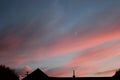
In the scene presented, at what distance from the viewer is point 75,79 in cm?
6950

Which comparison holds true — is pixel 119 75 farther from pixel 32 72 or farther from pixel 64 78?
pixel 32 72

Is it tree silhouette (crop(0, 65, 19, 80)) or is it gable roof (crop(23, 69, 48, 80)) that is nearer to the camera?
tree silhouette (crop(0, 65, 19, 80))

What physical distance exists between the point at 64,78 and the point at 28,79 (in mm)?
10263

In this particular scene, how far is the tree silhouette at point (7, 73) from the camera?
59.0 meters

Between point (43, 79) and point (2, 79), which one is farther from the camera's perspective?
point (43, 79)

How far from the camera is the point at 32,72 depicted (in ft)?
218

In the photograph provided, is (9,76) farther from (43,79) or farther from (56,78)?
(56,78)

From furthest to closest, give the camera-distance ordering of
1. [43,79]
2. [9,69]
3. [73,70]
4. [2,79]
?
[73,70]
[43,79]
[9,69]
[2,79]

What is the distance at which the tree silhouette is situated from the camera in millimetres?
59019

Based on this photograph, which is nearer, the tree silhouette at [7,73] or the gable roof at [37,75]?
the tree silhouette at [7,73]

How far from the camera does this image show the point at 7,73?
60.3m

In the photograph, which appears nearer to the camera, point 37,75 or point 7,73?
point 7,73

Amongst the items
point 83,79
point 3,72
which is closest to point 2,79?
point 3,72

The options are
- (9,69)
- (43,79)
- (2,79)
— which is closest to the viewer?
(2,79)
